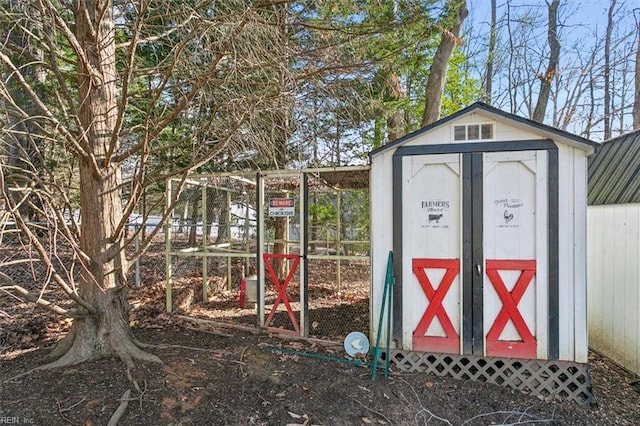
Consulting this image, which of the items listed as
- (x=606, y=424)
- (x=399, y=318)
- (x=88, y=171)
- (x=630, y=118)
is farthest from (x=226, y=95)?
(x=630, y=118)

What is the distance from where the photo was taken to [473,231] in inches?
145

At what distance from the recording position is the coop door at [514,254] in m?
3.55

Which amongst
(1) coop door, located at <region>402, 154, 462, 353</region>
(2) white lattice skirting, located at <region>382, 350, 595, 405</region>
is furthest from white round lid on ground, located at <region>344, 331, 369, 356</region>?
(1) coop door, located at <region>402, 154, 462, 353</region>

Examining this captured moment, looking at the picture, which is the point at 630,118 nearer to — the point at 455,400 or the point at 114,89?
the point at 455,400

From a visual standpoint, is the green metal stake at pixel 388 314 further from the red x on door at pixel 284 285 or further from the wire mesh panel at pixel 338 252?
the red x on door at pixel 284 285

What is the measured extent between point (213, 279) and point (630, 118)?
47.8 feet

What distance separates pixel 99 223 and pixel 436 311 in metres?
3.56

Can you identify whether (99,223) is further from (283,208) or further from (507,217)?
(507,217)

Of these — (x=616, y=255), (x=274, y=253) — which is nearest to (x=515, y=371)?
(x=616, y=255)

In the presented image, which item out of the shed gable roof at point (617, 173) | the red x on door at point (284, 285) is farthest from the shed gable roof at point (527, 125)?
the red x on door at point (284, 285)

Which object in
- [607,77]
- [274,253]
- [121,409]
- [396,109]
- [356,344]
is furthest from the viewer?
[607,77]

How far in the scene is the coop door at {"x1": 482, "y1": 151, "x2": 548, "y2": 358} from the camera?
3551 millimetres

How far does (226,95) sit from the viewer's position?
371 cm

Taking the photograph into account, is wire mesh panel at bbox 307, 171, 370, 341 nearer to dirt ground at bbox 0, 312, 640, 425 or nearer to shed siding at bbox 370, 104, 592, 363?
dirt ground at bbox 0, 312, 640, 425
